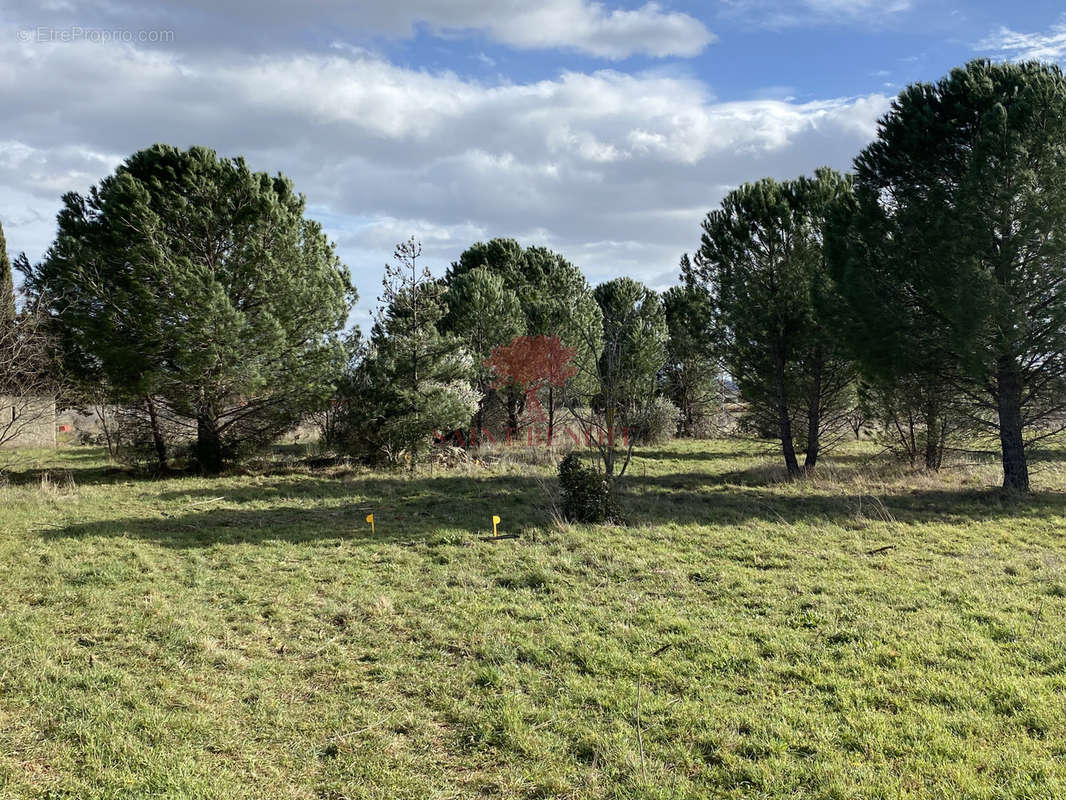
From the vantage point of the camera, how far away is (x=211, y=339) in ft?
51.9

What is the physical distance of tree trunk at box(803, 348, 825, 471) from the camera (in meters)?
17.8

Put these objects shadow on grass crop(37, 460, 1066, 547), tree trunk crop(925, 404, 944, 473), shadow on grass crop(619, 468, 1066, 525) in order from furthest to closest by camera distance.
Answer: tree trunk crop(925, 404, 944, 473) → shadow on grass crop(619, 468, 1066, 525) → shadow on grass crop(37, 460, 1066, 547)

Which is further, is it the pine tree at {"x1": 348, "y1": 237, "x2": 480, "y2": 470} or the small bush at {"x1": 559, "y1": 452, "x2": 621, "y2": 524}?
the pine tree at {"x1": 348, "y1": 237, "x2": 480, "y2": 470}

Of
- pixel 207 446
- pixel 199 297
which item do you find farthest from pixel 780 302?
pixel 207 446

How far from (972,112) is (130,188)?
64.7 feet

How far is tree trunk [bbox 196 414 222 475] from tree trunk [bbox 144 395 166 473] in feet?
3.19

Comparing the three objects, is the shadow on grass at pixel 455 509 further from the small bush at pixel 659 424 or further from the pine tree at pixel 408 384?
the small bush at pixel 659 424

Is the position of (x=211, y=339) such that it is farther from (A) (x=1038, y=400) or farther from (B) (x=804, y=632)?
(A) (x=1038, y=400)

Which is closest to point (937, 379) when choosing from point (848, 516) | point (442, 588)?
point (848, 516)

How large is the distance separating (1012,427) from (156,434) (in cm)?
2153

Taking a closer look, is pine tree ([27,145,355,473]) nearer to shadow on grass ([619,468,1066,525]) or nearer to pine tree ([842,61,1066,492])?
shadow on grass ([619,468,1066,525])

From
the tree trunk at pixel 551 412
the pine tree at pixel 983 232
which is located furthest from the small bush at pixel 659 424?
the pine tree at pixel 983 232

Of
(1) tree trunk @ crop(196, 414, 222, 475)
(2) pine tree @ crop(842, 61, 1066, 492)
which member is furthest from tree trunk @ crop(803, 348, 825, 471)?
(1) tree trunk @ crop(196, 414, 222, 475)

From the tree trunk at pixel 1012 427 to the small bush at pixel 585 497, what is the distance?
9376 millimetres
